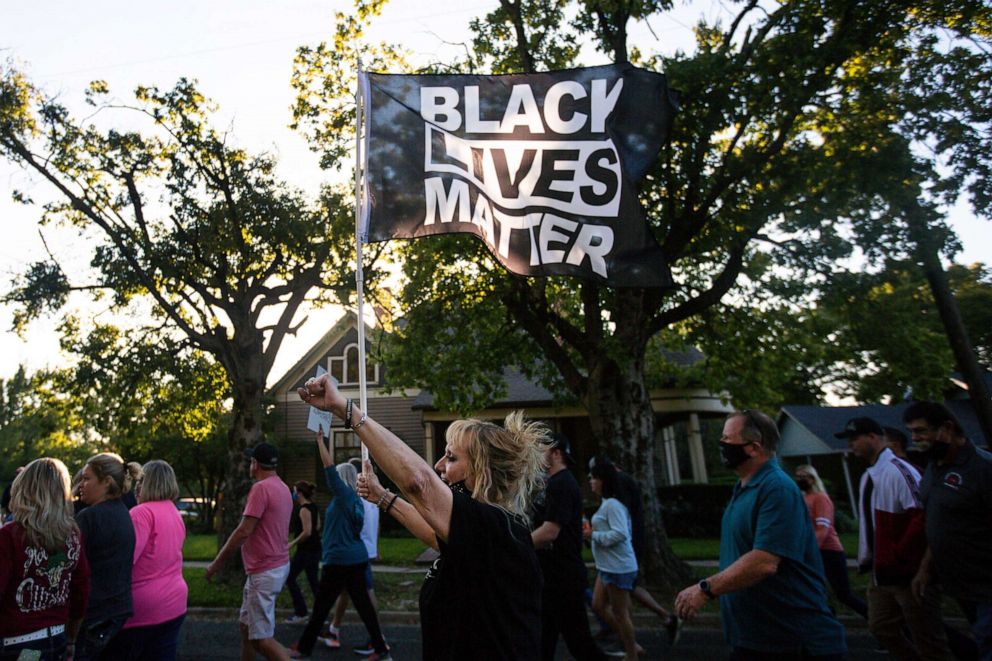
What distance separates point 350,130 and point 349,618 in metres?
9.89

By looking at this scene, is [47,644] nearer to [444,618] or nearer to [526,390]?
[444,618]

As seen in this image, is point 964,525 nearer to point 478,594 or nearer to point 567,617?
point 567,617

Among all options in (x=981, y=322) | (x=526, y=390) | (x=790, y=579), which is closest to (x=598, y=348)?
(x=790, y=579)

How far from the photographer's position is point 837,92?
11.9 m

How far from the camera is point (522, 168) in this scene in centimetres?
497

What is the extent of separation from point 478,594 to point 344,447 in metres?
26.2

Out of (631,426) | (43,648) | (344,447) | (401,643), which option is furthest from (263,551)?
(344,447)

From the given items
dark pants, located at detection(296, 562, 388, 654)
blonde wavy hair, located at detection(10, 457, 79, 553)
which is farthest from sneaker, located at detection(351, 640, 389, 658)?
blonde wavy hair, located at detection(10, 457, 79, 553)

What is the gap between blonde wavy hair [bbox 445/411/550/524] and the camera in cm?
266

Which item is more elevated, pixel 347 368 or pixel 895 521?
pixel 347 368

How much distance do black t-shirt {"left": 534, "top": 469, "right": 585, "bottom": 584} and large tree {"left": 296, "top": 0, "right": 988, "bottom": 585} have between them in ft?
20.1

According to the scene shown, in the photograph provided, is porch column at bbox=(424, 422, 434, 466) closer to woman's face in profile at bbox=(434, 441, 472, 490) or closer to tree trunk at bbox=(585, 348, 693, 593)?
tree trunk at bbox=(585, 348, 693, 593)

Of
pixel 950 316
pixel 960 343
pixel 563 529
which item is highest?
pixel 950 316

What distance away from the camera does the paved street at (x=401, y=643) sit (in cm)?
742
